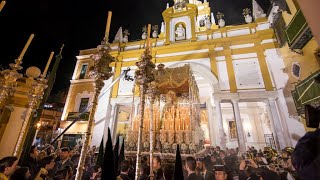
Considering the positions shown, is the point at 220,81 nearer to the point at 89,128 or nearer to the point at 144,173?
the point at 144,173

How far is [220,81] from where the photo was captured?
1344 cm

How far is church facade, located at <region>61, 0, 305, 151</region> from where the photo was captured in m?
12.0

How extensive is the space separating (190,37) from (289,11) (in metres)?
7.66

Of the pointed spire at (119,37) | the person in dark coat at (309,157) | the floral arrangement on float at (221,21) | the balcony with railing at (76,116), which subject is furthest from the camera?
the pointed spire at (119,37)

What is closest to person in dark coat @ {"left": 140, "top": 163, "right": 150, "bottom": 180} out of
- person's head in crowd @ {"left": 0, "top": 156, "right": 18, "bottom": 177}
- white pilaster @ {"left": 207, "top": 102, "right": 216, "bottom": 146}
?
person's head in crowd @ {"left": 0, "top": 156, "right": 18, "bottom": 177}

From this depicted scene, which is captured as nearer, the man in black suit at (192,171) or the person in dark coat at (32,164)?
the man in black suit at (192,171)

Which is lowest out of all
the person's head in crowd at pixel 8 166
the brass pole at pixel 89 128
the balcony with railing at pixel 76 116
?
the person's head in crowd at pixel 8 166

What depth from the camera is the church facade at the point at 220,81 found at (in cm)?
1204

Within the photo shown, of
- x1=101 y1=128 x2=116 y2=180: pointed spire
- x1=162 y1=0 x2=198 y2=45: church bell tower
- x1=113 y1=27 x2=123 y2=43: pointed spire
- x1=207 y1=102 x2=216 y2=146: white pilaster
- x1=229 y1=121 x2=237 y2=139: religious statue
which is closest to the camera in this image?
x1=101 y1=128 x2=116 y2=180: pointed spire

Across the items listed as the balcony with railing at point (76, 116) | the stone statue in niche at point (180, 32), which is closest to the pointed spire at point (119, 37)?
Result: the stone statue in niche at point (180, 32)

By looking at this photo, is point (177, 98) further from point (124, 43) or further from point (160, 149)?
point (124, 43)

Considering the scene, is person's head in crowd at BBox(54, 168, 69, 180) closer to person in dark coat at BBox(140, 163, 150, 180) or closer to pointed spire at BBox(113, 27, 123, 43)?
person in dark coat at BBox(140, 163, 150, 180)

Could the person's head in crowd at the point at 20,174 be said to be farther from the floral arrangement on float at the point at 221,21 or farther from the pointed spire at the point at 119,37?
the floral arrangement on float at the point at 221,21

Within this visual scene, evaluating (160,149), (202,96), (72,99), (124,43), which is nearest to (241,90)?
(202,96)
